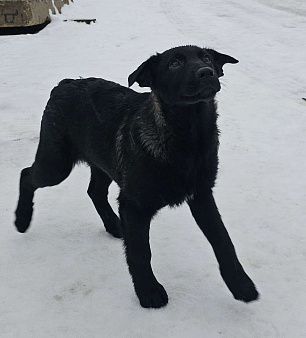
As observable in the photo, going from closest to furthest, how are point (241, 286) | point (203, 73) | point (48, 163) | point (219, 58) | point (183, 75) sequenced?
1. point (203, 73)
2. point (183, 75)
3. point (241, 286)
4. point (219, 58)
5. point (48, 163)

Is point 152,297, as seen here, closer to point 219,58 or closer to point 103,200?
point 103,200

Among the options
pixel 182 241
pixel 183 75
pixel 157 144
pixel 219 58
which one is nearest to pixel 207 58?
pixel 219 58

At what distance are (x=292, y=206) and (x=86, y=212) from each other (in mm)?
1805

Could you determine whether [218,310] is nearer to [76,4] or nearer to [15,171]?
[15,171]

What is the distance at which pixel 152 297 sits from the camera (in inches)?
114

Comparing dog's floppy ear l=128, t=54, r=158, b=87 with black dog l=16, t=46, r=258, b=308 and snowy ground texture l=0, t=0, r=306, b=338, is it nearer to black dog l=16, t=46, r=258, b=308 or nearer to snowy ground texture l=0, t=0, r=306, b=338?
black dog l=16, t=46, r=258, b=308

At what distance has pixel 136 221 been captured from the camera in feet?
9.28

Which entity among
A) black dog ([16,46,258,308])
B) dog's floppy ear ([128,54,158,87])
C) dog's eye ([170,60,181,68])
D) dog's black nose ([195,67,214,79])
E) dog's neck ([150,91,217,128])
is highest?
dog's black nose ([195,67,214,79])

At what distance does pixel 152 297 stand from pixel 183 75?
1.37 m

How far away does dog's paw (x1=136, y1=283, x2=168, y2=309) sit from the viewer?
114 inches

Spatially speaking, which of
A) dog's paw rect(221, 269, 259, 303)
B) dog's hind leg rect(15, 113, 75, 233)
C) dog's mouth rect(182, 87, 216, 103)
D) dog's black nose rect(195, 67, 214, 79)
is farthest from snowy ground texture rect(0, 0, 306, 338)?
dog's black nose rect(195, 67, 214, 79)

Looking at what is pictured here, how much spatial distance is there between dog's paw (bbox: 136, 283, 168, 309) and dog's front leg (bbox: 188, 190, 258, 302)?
16.4 inches

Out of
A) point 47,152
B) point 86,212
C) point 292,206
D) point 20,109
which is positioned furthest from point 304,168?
point 20,109

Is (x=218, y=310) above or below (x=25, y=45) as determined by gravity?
above
